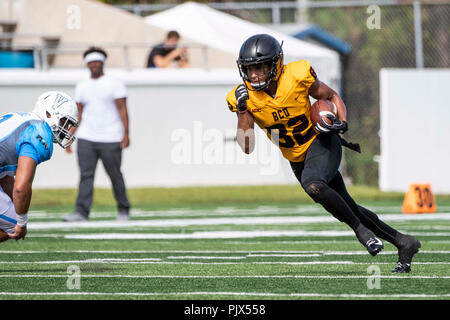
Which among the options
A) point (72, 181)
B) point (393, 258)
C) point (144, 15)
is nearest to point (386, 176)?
point (72, 181)

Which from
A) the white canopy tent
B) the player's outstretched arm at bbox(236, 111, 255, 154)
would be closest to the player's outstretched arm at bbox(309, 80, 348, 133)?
the player's outstretched arm at bbox(236, 111, 255, 154)

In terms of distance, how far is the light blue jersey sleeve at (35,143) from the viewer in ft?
17.3

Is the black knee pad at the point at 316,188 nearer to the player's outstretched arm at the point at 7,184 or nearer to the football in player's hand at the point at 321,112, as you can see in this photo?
the football in player's hand at the point at 321,112

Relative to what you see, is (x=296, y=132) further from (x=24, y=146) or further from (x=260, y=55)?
(x=24, y=146)

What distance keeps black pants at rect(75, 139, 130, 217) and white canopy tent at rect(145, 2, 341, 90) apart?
5.25 metres

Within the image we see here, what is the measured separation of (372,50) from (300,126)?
11153mm

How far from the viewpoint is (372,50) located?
16891mm

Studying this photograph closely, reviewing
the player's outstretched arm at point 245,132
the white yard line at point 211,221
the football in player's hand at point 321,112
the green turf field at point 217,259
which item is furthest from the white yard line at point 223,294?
the white yard line at point 211,221

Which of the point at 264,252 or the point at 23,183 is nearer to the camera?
the point at 23,183

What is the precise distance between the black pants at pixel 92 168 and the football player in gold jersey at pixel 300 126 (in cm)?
388

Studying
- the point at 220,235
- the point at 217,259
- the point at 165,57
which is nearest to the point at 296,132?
the point at 217,259
